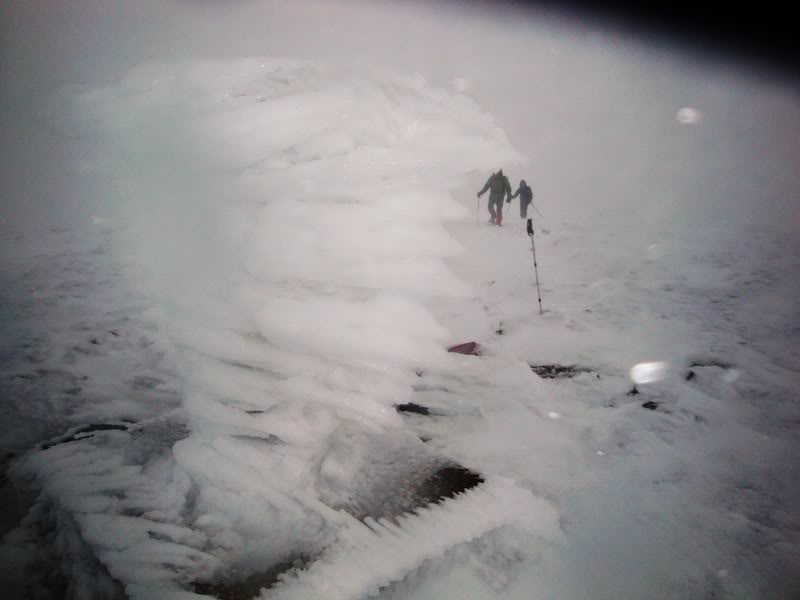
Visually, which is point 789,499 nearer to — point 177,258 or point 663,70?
point 663,70

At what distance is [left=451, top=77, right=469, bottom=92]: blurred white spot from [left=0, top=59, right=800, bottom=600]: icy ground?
3.2 inches

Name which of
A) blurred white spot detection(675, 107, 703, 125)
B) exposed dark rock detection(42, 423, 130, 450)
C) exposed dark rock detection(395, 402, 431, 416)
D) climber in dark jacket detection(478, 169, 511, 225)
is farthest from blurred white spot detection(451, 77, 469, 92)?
exposed dark rock detection(42, 423, 130, 450)

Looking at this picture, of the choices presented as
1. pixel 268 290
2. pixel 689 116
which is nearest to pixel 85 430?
pixel 268 290

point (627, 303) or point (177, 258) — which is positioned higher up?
point (177, 258)

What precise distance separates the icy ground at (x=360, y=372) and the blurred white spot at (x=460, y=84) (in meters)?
0.08

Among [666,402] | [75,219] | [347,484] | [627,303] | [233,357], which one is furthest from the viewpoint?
[75,219]

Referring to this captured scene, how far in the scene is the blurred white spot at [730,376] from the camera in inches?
82.5

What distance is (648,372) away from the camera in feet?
7.13

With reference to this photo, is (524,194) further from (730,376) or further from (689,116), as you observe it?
(730,376)

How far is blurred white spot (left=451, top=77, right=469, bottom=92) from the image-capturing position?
3.69 meters

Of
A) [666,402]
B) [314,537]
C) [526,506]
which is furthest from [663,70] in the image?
[314,537]

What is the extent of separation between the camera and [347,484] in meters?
1.65

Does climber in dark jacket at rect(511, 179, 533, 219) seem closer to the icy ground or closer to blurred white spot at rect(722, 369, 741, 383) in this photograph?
the icy ground

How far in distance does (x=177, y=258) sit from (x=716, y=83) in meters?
5.35
